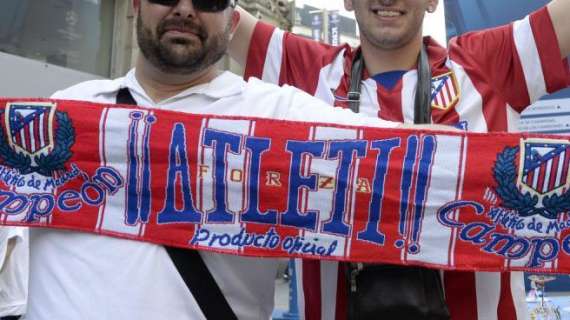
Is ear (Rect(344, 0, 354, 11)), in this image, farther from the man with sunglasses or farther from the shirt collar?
the shirt collar

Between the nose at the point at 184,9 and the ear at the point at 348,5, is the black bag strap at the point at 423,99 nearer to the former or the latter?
the ear at the point at 348,5

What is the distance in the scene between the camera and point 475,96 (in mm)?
2242

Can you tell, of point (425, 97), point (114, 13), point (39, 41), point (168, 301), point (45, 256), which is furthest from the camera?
point (114, 13)

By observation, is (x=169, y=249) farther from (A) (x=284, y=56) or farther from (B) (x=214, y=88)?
(A) (x=284, y=56)

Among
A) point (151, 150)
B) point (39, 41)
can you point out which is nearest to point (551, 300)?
point (151, 150)

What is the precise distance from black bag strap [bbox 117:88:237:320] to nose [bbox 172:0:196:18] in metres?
0.71

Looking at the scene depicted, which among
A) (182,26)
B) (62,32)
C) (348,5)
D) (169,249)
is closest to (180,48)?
(182,26)

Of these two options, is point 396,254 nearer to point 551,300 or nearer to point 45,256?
point 45,256

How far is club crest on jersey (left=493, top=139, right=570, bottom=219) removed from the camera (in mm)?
1874

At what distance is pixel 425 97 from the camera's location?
2180 millimetres

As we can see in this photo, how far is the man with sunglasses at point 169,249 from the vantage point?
1736mm

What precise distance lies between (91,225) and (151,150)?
29 centimetres

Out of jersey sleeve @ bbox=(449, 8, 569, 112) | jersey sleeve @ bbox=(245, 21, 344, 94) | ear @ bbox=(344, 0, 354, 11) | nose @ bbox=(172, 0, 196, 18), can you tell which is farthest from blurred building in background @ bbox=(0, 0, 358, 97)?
jersey sleeve @ bbox=(449, 8, 569, 112)

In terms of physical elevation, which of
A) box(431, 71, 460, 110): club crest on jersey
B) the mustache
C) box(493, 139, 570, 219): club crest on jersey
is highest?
the mustache
